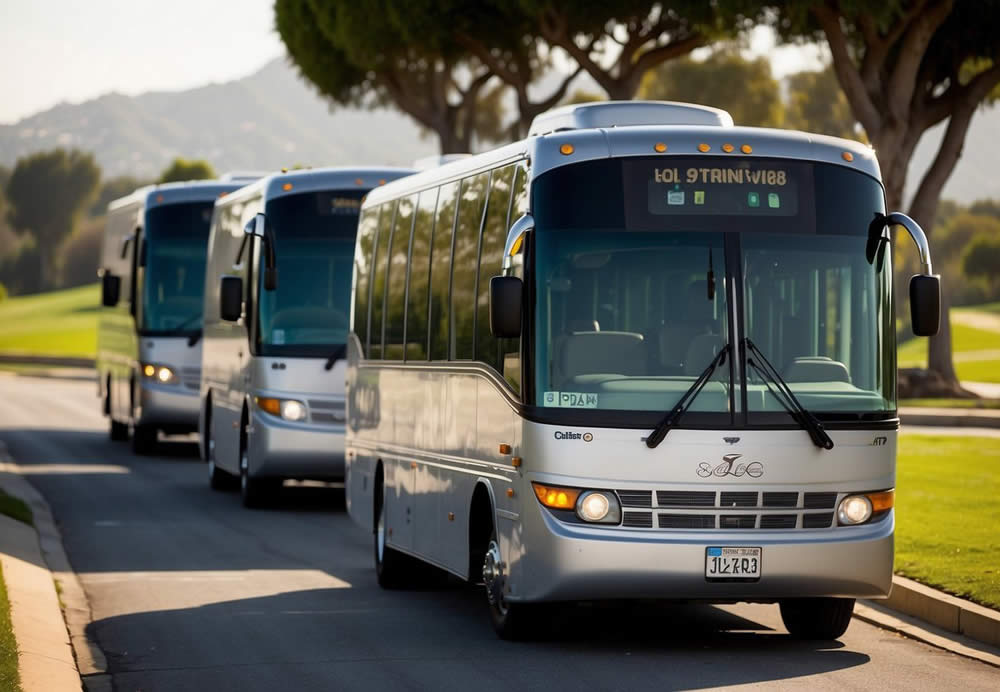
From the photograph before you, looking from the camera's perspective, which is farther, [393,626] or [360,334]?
[360,334]

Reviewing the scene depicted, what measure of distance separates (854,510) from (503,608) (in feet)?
7.12

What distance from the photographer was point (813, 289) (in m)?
10.7

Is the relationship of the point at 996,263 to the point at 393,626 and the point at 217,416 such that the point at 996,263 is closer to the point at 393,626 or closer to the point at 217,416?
the point at 217,416

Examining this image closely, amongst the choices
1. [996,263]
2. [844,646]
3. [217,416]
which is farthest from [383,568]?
[996,263]

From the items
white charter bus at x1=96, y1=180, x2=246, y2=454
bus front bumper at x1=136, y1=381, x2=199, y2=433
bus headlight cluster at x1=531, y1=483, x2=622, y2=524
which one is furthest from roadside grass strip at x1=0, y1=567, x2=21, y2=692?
white charter bus at x1=96, y1=180, x2=246, y2=454

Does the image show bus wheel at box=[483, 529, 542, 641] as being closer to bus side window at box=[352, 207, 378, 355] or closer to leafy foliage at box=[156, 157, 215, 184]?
bus side window at box=[352, 207, 378, 355]

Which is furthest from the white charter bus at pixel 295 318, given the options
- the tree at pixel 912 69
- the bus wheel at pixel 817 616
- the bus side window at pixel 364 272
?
the tree at pixel 912 69

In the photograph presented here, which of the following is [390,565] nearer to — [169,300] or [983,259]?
[169,300]

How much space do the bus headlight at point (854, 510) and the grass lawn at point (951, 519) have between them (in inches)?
66.3

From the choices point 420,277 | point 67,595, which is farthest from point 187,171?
point 420,277

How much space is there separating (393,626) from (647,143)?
3569 mm

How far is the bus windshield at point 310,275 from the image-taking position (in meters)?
19.8

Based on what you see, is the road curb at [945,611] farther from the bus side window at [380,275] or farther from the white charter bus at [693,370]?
the bus side window at [380,275]

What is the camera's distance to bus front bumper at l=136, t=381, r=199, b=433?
27.6m
